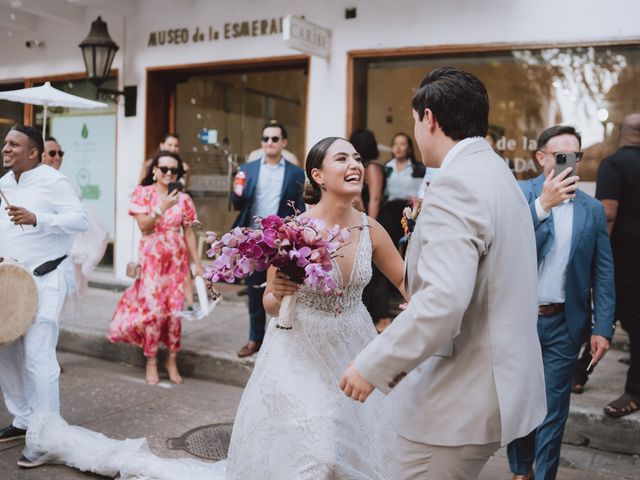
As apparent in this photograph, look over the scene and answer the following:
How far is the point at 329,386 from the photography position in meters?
3.53

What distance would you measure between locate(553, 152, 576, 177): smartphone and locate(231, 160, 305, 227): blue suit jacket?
331cm

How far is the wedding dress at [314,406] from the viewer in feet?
11.2

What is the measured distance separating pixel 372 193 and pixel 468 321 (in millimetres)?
4653

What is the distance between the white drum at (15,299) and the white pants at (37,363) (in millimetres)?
148

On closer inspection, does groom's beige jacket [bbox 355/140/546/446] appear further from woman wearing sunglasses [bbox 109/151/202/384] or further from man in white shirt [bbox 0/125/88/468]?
woman wearing sunglasses [bbox 109/151/202/384]

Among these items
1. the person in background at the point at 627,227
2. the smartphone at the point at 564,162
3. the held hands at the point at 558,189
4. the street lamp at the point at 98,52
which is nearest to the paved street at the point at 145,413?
the person in background at the point at 627,227

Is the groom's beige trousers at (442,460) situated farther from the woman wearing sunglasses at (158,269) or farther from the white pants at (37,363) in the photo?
the woman wearing sunglasses at (158,269)

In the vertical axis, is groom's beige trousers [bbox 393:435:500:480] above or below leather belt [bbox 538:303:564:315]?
below

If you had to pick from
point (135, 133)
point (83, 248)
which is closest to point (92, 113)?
point (135, 133)

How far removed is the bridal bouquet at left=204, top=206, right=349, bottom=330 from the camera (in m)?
3.05

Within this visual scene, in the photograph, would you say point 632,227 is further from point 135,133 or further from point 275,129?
point 135,133

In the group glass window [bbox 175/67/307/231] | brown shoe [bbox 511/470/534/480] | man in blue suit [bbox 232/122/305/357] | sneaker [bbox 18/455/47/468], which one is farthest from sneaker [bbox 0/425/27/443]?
glass window [bbox 175/67/307/231]

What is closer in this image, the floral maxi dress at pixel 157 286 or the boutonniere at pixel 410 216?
the boutonniere at pixel 410 216

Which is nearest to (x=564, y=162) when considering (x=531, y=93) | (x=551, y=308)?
(x=551, y=308)
